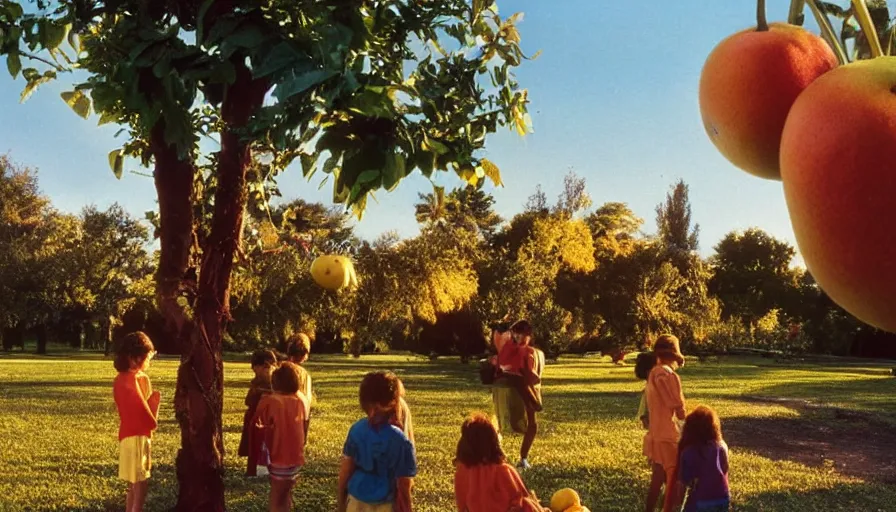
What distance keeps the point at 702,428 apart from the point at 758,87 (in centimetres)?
619

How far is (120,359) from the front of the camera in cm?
652

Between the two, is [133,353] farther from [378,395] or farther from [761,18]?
[761,18]

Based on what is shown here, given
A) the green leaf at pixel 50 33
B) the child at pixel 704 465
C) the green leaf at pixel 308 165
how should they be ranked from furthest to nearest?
the child at pixel 704 465, the green leaf at pixel 50 33, the green leaf at pixel 308 165

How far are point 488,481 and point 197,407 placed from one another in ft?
8.44

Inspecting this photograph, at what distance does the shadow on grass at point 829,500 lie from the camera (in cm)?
891

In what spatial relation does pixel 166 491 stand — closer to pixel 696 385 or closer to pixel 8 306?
pixel 696 385

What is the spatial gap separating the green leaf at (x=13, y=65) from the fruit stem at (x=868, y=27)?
3114 mm

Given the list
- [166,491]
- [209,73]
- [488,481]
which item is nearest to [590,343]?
[166,491]

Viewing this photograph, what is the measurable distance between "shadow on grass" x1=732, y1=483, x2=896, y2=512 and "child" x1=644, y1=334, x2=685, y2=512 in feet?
7.11

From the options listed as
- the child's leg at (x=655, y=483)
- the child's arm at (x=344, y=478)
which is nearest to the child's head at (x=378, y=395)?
the child's arm at (x=344, y=478)

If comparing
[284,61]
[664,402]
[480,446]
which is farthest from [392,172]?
[664,402]

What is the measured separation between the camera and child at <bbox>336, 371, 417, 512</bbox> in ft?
17.0

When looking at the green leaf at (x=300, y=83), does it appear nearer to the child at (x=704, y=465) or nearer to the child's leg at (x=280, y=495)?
the child at (x=704, y=465)

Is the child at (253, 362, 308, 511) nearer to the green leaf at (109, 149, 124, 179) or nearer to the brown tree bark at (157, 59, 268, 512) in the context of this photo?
the brown tree bark at (157, 59, 268, 512)
